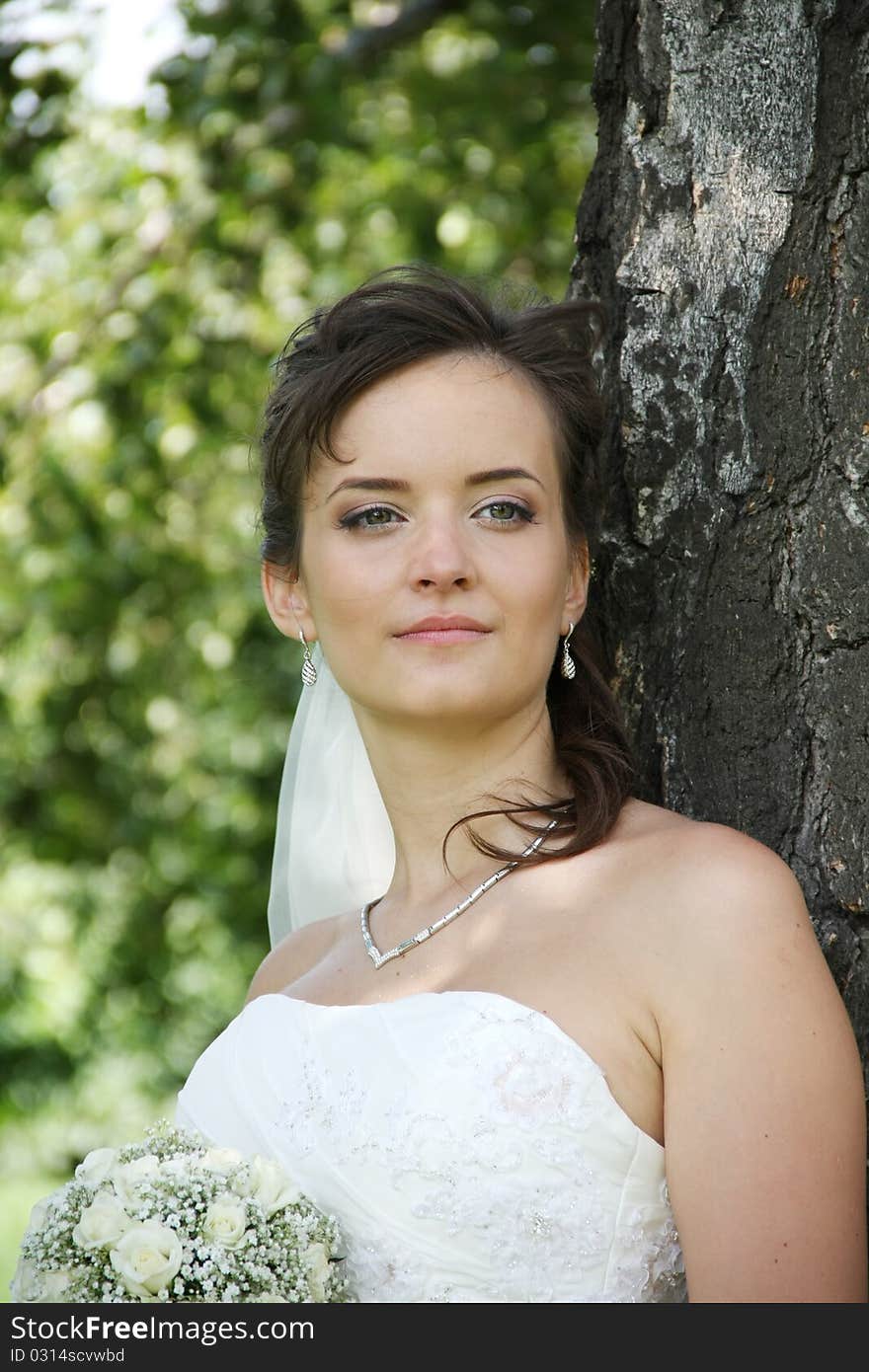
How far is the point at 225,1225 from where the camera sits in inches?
85.7

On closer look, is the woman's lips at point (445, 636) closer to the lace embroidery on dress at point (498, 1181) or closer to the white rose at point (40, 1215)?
the lace embroidery on dress at point (498, 1181)

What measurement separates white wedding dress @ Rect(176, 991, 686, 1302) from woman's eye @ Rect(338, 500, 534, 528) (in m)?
0.79

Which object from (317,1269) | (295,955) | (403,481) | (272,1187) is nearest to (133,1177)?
(272,1187)

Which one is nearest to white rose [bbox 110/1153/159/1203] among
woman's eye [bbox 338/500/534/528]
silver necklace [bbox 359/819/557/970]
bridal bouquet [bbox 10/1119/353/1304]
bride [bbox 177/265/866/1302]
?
bridal bouquet [bbox 10/1119/353/1304]

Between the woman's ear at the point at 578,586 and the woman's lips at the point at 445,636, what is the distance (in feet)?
1.01

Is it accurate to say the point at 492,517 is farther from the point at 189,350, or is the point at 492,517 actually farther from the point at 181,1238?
the point at 189,350

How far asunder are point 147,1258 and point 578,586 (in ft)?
4.45

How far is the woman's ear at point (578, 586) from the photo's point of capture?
9.11 ft

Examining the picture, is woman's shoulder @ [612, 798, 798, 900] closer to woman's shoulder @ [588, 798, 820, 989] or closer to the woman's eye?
woman's shoulder @ [588, 798, 820, 989]

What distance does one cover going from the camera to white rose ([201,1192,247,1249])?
218 cm

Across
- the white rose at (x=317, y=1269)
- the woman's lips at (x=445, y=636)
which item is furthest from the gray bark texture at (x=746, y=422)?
the white rose at (x=317, y=1269)

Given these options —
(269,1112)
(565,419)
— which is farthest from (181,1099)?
(565,419)

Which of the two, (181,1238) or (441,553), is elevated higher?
(441,553)

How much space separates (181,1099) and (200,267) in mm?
4699
